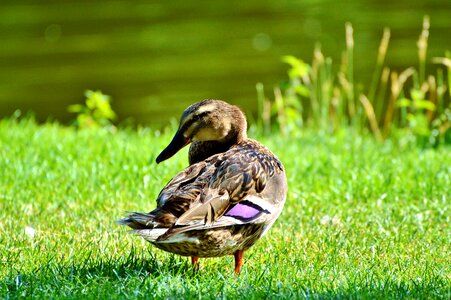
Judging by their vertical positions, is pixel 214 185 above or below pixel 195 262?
above

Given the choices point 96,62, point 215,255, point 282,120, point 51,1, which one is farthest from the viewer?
point 51,1

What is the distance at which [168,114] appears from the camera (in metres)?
15.2

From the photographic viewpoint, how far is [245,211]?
4.87 m

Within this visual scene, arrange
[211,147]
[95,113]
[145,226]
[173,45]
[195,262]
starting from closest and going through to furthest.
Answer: [145,226] < [195,262] < [211,147] < [95,113] < [173,45]

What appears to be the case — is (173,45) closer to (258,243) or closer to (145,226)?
(258,243)

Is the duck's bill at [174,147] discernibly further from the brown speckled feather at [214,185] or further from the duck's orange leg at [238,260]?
the duck's orange leg at [238,260]

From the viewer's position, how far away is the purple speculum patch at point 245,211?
4.81 metres

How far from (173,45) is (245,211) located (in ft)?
50.7

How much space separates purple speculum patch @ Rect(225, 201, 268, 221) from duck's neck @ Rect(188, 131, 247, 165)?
80cm

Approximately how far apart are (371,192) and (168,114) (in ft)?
27.8

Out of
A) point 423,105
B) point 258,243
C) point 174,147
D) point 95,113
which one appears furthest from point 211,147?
point 95,113

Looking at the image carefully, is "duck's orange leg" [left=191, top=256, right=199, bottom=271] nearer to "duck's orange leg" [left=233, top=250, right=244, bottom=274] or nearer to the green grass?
the green grass

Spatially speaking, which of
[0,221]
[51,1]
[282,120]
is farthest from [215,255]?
[51,1]

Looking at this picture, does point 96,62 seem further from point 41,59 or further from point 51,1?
point 51,1
